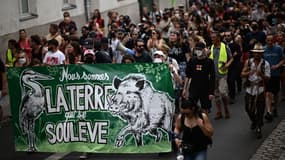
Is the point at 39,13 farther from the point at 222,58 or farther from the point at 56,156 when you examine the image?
the point at 56,156

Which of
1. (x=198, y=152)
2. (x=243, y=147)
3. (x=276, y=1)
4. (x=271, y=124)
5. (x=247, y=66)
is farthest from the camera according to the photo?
(x=276, y=1)

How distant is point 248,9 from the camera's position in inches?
936

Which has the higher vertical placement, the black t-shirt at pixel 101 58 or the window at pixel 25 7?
the window at pixel 25 7

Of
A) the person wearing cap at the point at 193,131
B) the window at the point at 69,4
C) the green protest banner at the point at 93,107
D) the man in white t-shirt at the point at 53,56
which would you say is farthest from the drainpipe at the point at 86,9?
the person wearing cap at the point at 193,131

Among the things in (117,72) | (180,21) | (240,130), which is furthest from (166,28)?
(117,72)

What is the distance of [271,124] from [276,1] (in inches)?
597

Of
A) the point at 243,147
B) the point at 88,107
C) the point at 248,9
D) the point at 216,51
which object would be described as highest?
the point at 248,9

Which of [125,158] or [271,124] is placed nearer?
[125,158]

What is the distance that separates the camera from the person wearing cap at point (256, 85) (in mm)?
11539

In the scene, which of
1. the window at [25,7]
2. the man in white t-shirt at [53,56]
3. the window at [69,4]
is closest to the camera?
the man in white t-shirt at [53,56]

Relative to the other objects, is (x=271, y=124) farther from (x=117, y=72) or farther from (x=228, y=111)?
(x=117, y=72)

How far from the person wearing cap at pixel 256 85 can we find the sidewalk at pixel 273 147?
1.06 ft

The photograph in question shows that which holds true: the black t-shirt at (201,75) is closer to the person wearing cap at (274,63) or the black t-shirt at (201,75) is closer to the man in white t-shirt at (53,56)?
the person wearing cap at (274,63)

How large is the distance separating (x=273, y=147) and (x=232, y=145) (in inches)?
28.0
